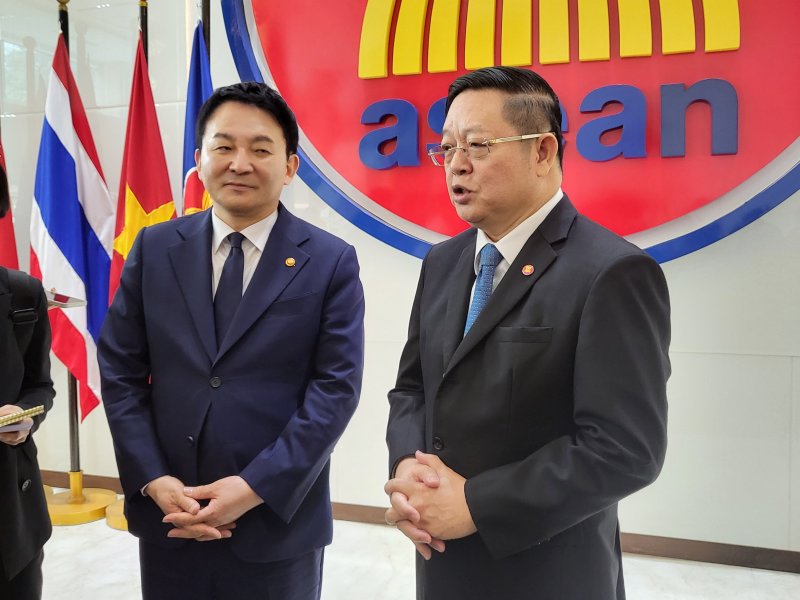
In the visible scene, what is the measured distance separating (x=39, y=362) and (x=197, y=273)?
561 mm

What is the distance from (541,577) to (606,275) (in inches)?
19.8

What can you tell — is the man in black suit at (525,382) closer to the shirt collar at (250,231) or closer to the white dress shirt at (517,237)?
the white dress shirt at (517,237)

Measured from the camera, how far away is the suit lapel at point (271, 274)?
149cm

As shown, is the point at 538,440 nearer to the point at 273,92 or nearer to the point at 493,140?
the point at 493,140

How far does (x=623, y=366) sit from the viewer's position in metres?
1.07

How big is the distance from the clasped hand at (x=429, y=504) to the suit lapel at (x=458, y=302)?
0.19m

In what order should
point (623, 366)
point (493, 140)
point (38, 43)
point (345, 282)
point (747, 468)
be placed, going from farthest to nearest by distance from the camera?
point (38, 43)
point (747, 468)
point (345, 282)
point (493, 140)
point (623, 366)

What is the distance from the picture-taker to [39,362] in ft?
5.86

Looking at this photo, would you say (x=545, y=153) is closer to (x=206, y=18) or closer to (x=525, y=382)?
(x=525, y=382)

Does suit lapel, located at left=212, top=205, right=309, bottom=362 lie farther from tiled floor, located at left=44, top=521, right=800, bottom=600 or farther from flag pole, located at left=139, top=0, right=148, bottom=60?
flag pole, located at left=139, top=0, right=148, bottom=60

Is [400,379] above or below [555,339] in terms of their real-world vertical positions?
below

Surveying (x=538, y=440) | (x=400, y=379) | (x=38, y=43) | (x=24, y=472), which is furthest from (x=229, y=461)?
(x=38, y=43)

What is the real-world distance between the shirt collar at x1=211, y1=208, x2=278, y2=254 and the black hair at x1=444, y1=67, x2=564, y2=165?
588 mm

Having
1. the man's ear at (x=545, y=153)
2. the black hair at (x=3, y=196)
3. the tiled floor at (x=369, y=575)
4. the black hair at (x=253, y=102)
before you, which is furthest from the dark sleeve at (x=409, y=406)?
the tiled floor at (x=369, y=575)
